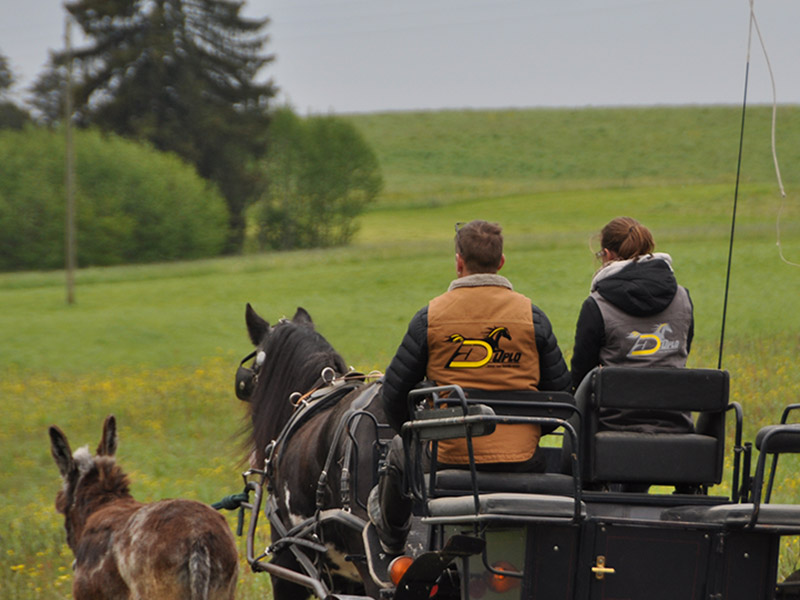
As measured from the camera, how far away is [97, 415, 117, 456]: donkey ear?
5852 mm

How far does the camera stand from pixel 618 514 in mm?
3996

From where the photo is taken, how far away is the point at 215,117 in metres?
51.0

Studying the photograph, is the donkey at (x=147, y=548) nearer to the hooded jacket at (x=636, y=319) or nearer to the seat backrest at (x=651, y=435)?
the seat backrest at (x=651, y=435)

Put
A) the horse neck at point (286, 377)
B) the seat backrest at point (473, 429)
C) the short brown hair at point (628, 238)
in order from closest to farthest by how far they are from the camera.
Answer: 1. the seat backrest at point (473, 429)
2. the short brown hair at point (628, 238)
3. the horse neck at point (286, 377)

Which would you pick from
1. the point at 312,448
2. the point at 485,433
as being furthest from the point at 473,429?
the point at 312,448

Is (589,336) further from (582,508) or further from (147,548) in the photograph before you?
(147,548)

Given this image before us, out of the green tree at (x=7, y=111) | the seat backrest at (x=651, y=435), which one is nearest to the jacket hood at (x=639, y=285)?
the seat backrest at (x=651, y=435)

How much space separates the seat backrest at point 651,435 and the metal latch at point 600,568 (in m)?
0.47

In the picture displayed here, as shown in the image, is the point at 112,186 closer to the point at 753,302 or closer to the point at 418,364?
the point at 753,302

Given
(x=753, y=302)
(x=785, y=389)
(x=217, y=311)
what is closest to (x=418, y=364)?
(x=785, y=389)

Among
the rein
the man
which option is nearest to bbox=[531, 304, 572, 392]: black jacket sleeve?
the man

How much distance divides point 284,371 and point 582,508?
3.19m

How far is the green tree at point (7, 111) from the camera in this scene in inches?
2470

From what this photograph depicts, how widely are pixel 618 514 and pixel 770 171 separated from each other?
46.5 metres
